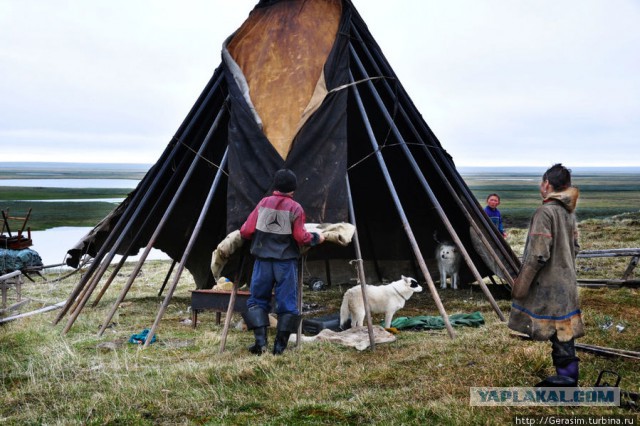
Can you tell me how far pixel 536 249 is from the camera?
4.73 m

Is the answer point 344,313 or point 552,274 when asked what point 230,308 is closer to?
point 344,313

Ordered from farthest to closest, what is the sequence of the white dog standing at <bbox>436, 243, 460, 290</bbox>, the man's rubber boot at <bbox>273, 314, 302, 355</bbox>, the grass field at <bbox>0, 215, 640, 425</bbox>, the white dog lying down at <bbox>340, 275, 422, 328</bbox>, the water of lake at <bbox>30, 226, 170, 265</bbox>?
1. the water of lake at <bbox>30, 226, 170, 265</bbox>
2. the white dog standing at <bbox>436, 243, 460, 290</bbox>
3. the white dog lying down at <bbox>340, 275, 422, 328</bbox>
4. the man's rubber boot at <bbox>273, 314, 302, 355</bbox>
5. the grass field at <bbox>0, 215, 640, 425</bbox>

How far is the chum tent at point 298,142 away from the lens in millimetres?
7957

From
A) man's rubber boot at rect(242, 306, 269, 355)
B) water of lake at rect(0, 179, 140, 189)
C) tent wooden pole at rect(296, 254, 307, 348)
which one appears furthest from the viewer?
water of lake at rect(0, 179, 140, 189)

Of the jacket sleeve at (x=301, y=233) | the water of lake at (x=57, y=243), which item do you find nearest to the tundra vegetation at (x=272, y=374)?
the jacket sleeve at (x=301, y=233)

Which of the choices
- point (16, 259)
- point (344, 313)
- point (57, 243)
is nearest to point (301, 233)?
point (344, 313)

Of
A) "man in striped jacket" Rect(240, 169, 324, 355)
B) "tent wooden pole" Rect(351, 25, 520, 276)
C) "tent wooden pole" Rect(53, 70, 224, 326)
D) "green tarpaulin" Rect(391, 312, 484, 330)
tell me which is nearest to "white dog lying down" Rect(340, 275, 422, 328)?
"green tarpaulin" Rect(391, 312, 484, 330)

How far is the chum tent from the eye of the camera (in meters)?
7.96

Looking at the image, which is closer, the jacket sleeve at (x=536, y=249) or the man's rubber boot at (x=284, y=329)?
the jacket sleeve at (x=536, y=249)

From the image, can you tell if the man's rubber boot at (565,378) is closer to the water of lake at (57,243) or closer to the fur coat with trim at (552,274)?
the fur coat with trim at (552,274)

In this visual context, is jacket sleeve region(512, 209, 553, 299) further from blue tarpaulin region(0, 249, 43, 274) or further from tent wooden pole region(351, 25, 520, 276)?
blue tarpaulin region(0, 249, 43, 274)

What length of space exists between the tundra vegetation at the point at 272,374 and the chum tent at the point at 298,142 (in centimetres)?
86

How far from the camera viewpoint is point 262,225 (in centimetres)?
673

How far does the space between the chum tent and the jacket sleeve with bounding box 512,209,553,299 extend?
2736mm
